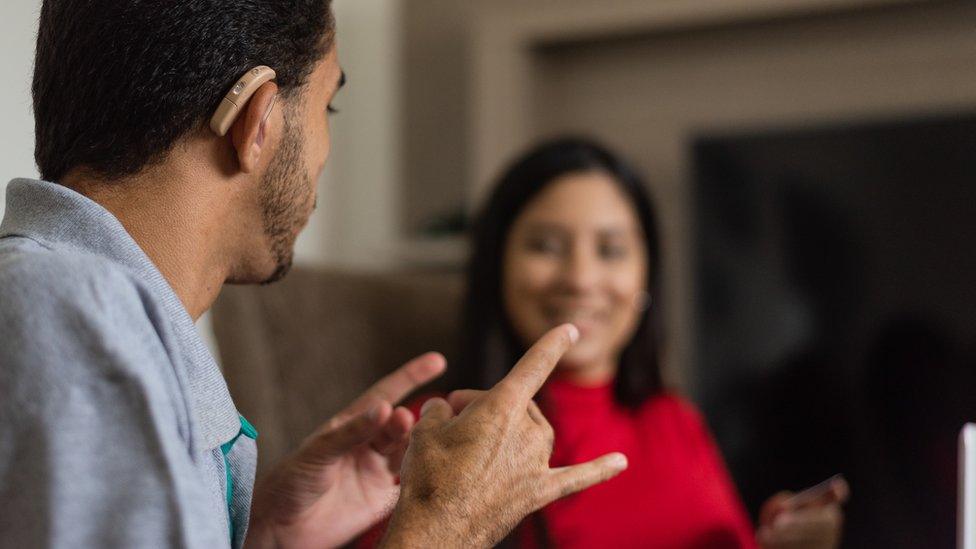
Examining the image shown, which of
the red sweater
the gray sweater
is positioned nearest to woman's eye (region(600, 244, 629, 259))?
the red sweater

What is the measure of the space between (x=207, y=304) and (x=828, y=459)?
159 centimetres

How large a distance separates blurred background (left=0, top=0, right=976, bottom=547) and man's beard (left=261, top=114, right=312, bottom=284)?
1154mm

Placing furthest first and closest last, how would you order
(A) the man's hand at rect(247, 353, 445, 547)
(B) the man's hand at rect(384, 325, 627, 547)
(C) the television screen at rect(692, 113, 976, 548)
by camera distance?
(C) the television screen at rect(692, 113, 976, 548)
(A) the man's hand at rect(247, 353, 445, 547)
(B) the man's hand at rect(384, 325, 627, 547)

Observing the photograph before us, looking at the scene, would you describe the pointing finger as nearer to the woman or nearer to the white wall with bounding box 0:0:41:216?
the white wall with bounding box 0:0:41:216

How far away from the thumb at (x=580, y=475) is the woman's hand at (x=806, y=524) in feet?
1.47

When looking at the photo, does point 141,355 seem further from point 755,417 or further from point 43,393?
point 755,417

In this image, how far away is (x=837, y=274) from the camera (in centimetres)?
197

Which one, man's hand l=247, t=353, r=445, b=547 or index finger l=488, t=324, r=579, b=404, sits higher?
index finger l=488, t=324, r=579, b=404

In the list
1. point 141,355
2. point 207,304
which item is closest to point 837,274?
point 207,304

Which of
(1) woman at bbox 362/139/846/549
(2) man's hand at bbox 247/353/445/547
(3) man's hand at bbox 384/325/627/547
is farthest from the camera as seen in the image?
(1) woman at bbox 362/139/846/549

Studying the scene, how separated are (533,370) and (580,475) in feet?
0.27

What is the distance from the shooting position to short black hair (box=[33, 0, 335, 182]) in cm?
59

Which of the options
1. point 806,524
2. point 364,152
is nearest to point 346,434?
point 806,524

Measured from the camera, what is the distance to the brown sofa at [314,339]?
1.23 m
